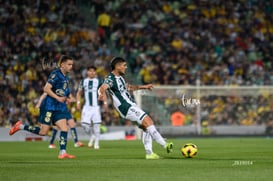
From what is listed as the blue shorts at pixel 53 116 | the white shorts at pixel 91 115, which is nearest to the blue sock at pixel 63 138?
the blue shorts at pixel 53 116

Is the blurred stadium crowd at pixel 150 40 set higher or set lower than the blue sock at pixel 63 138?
higher

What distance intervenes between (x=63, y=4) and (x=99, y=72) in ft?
16.1

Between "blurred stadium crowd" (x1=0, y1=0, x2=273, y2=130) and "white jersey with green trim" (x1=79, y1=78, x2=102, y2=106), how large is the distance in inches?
337

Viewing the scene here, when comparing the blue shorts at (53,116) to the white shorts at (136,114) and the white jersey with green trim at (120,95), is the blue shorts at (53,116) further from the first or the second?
the white shorts at (136,114)

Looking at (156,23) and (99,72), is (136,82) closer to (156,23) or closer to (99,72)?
(99,72)

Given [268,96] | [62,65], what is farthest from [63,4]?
[62,65]

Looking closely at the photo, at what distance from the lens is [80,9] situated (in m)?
38.1

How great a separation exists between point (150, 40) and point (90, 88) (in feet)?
45.6

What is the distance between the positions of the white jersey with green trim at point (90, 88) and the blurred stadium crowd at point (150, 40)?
8550 millimetres

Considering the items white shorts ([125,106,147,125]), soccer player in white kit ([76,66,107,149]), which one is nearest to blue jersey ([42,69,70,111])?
white shorts ([125,106,147,125])

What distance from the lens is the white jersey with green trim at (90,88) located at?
23.8 m

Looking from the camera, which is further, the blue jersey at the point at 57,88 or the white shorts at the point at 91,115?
the white shorts at the point at 91,115

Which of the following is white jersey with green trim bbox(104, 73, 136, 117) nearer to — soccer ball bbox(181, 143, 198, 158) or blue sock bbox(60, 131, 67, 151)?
blue sock bbox(60, 131, 67, 151)

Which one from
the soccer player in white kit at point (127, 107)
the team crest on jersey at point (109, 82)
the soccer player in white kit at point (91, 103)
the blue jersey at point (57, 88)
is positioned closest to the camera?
the team crest on jersey at point (109, 82)
